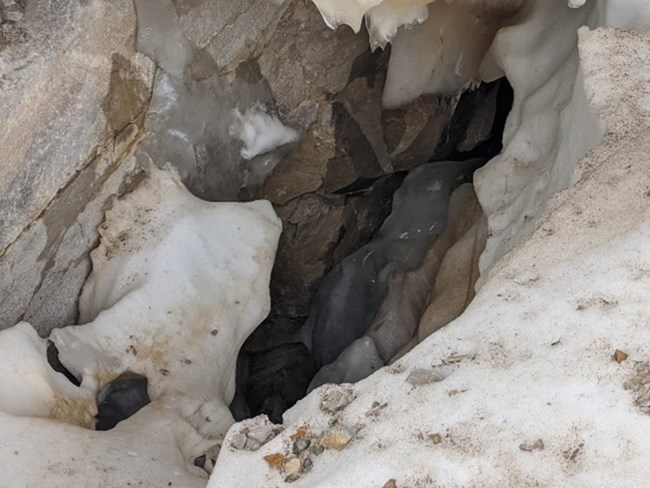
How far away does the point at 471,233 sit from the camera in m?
3.67

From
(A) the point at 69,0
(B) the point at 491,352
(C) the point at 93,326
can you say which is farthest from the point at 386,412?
(A) the point at 69,0

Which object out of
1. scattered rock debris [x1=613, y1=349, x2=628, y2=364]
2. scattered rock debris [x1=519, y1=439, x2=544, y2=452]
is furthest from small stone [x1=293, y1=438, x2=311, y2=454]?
scattered rock debris [x1=613, y1=349, x2=628, y2=364]

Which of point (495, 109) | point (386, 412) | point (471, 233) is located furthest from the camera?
point (495, 109)

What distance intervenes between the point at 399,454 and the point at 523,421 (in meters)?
0.26

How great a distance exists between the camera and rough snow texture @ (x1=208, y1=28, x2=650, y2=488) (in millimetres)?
1723

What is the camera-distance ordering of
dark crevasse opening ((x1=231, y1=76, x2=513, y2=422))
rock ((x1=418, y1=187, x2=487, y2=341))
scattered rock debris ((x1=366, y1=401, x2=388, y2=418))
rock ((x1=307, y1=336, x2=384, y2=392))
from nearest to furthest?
scattered rock debris ((x1=366, y1=401, x2=388, y2=418)) → rock ((x1=418, y1=187, x2=487, y2=341)) → rock ((x1=307, y1=336, x2=384, y2=392)) → dark crevasse opening ((x1=231, y1=76, x2=513, y2=422))

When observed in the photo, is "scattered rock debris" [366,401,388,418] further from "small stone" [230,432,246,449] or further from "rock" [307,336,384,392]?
"rock" [307,336,384,392]

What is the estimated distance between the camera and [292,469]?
1.90 m

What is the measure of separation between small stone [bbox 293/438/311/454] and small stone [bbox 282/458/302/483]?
1.0 inches

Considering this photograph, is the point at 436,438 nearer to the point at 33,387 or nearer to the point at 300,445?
the point at 300,445

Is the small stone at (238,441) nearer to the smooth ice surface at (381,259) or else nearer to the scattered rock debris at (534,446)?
the scattered rock debris at (534,446)

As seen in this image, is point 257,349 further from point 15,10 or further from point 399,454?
point 399,454

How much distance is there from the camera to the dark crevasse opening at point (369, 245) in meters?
3.94

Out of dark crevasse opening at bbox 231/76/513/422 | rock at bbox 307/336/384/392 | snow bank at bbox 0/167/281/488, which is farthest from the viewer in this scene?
dark crevasse opening at bbox 231/76/513/422
